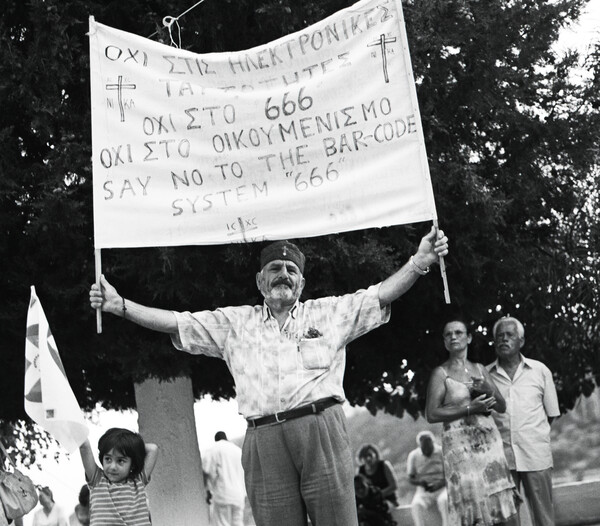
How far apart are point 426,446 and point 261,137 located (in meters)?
7.95

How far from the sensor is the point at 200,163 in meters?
6.45

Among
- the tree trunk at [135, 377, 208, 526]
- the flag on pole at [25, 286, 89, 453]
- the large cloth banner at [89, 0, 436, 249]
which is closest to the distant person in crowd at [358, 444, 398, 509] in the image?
the tree trunk at [135, 377, 208, 526]

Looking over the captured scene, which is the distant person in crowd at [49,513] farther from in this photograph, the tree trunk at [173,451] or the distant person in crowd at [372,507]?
the tree trunk at [173,451]

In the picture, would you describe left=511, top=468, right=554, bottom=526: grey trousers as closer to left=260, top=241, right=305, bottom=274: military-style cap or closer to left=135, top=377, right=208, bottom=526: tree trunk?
left=135, top=377, right=208, bottom=526: tree trunk

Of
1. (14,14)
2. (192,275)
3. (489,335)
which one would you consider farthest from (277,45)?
(489,335)

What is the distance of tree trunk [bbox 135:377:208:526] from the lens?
1032 cm

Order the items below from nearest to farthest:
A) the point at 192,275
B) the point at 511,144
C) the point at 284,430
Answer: the point at 284,430, the point at 192,275, the point at 511,144

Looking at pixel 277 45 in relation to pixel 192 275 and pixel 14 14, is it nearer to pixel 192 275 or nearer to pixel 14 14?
pixel 192 275

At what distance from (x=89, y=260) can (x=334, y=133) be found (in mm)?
3470

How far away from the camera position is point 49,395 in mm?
6496

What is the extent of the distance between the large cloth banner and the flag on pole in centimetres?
82

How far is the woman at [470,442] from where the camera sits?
332 inches

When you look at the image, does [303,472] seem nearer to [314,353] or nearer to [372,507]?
[314,353]

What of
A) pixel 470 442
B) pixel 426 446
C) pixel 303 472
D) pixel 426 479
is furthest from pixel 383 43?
pixel 426 446
